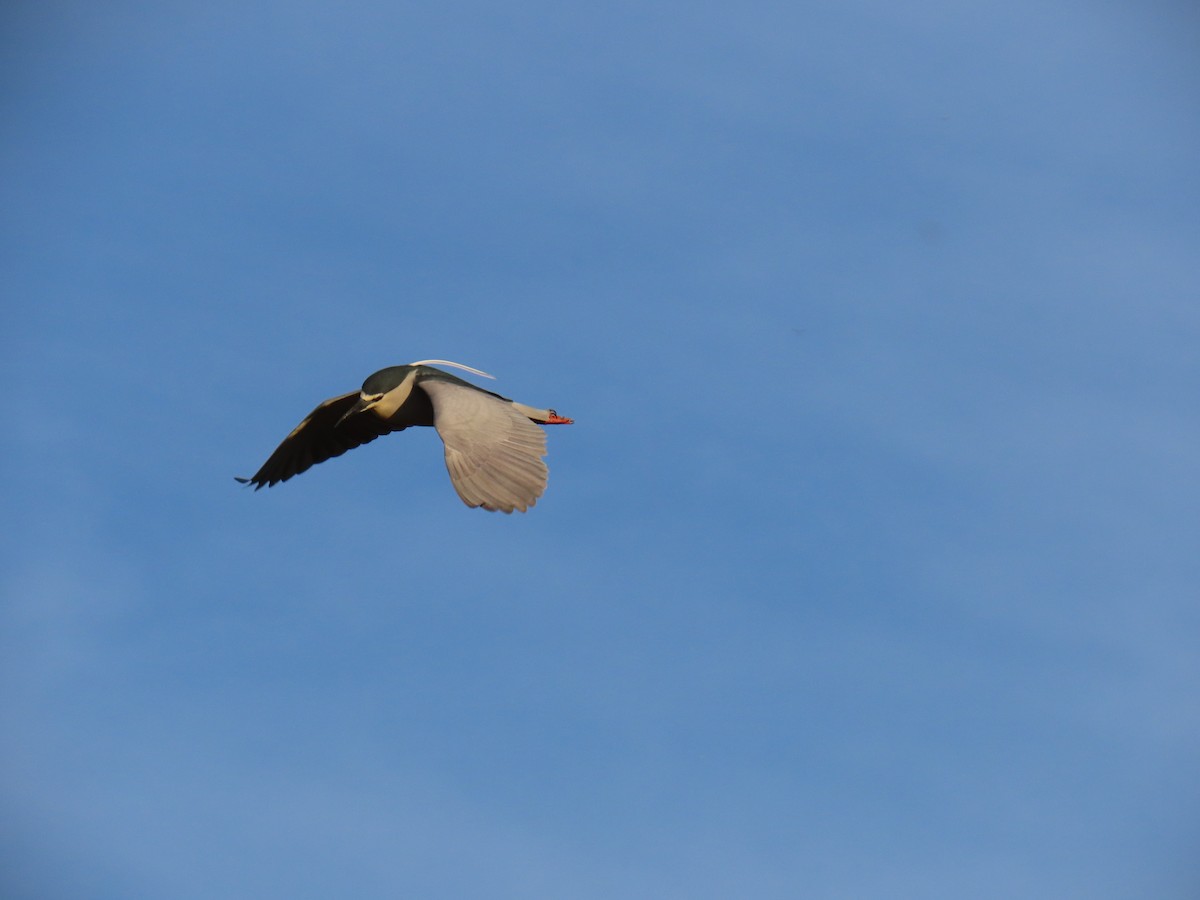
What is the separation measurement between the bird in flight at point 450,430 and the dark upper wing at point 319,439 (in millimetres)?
12

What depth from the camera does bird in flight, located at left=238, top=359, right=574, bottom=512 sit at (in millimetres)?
13820

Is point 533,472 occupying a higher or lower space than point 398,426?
lower

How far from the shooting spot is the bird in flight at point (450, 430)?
1382cm

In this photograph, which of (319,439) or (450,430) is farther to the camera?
(319,439)

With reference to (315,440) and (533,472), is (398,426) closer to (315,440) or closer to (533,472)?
(315,440)

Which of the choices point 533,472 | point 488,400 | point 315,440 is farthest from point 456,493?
point 315,440

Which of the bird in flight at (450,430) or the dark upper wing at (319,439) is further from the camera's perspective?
the dark upper wing at (319,439)

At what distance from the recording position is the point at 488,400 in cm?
1577

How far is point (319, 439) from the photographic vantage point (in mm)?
19406

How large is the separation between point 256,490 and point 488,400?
200 inches

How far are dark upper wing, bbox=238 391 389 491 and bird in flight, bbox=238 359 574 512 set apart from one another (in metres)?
0.01

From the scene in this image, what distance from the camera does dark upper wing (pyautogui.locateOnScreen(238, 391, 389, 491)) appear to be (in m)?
18.8

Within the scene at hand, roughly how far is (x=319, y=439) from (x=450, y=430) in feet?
17.2

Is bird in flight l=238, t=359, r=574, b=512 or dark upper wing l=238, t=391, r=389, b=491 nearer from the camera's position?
bird in flight l=238, t=359, r=574, b=512
